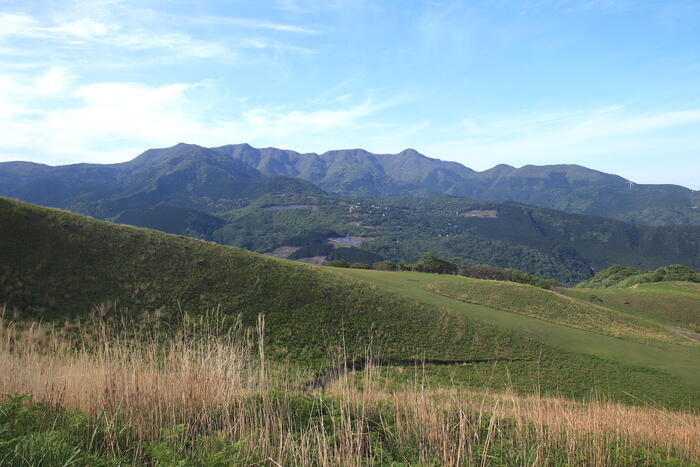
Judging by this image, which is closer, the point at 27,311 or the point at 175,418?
the point at 175,418

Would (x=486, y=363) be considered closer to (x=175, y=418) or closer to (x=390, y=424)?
(x=390, y=424)

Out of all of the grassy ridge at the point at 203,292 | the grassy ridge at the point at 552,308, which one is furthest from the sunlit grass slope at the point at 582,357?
the grassy ridge at the point at 203,292

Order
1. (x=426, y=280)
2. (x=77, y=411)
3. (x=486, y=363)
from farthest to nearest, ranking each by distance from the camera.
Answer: (x=426, y=280) → (x=486, y=363) → (x=77, y=411)

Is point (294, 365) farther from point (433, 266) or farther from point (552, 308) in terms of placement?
point (433, 266)

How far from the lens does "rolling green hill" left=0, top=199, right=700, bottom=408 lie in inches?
917

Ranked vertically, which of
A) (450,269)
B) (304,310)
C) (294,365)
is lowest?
(450,269)

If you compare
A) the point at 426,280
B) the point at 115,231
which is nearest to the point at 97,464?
the point at 115,231

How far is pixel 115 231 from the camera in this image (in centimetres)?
3241

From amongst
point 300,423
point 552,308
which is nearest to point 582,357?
point 552,308

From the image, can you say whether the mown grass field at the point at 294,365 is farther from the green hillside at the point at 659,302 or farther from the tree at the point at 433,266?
the tree at the point at 433,266

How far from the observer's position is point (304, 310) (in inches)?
1153

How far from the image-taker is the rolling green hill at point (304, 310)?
23.3 metres

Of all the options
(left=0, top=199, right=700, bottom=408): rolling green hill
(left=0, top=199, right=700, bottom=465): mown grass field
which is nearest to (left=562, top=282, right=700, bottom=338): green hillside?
(left=0, top=199, right=700, bottom=465): mown grass field

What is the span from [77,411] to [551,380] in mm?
26065
